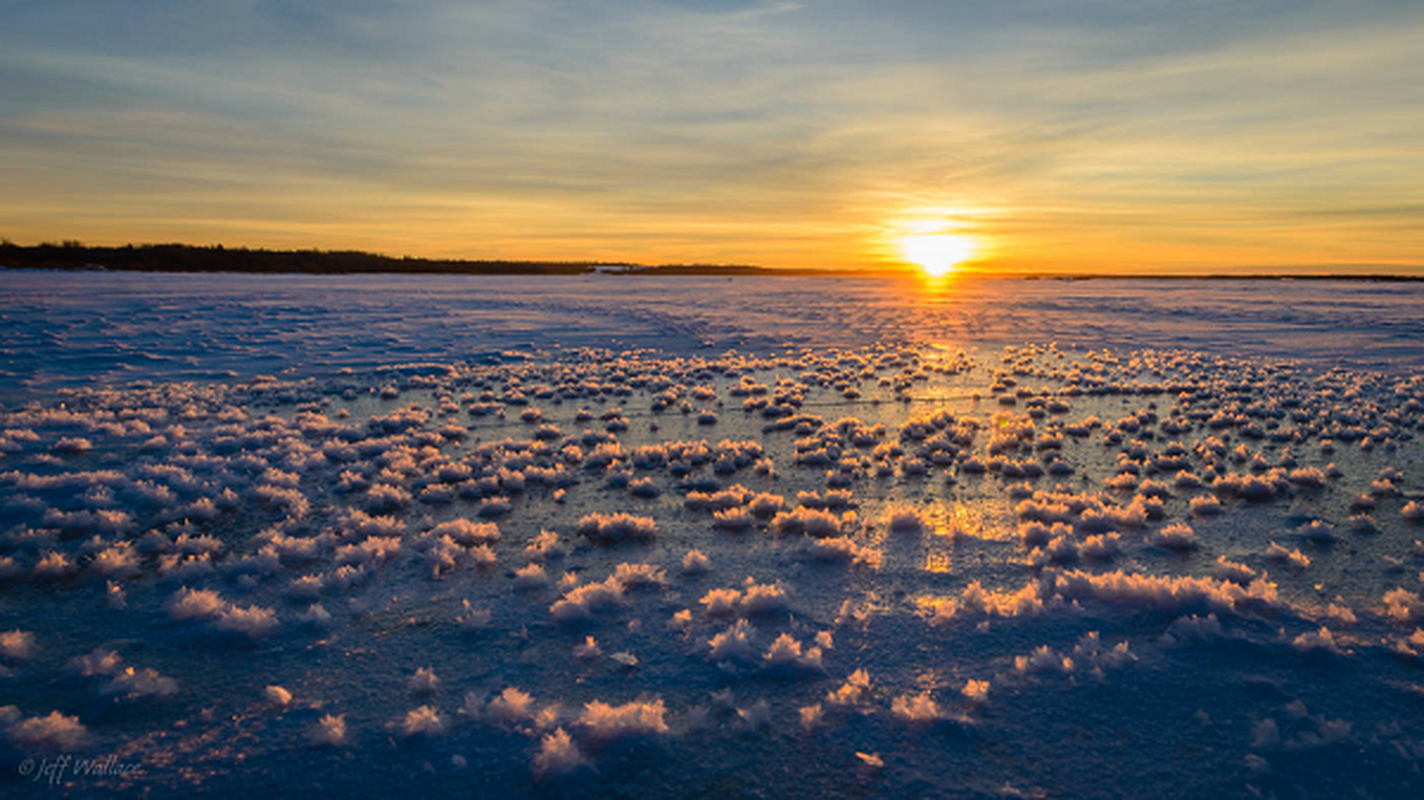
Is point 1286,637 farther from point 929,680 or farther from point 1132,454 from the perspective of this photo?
point 1132,454

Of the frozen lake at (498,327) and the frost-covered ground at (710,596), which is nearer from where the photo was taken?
the frost-covered ground at (710,596)

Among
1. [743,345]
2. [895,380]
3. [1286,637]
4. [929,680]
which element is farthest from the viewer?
[743,345]

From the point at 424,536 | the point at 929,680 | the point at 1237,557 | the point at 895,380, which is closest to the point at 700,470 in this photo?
the point at 424,536

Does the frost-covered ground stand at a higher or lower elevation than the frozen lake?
lower

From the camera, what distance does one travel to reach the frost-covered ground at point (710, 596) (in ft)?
11.0

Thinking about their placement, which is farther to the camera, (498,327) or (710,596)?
(498,327)

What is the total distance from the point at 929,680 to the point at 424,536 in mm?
4269

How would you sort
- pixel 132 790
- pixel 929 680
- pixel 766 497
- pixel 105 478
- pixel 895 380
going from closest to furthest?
pixel 132 790 → pixel 929 680 → pixel 766 497 → pixel 105 478 → pixel 895 380

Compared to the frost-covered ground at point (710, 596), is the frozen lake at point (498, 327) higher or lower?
higher

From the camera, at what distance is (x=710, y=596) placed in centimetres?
485

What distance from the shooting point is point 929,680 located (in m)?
3.94

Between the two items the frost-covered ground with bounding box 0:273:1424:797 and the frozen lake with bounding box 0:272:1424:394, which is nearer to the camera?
the frost-covered ground with bounding box 0:273:1424:797

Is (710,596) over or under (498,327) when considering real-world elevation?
under

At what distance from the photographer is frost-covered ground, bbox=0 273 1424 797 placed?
3338mm
